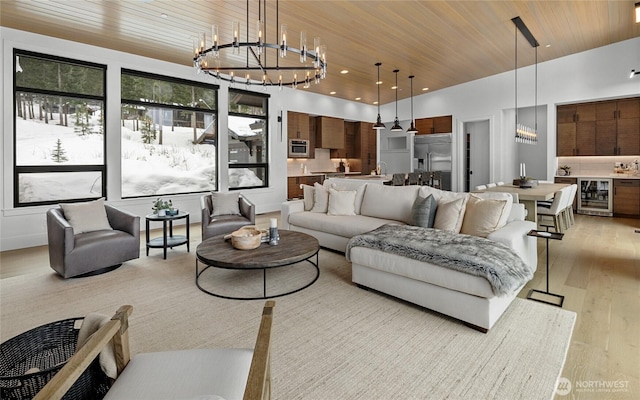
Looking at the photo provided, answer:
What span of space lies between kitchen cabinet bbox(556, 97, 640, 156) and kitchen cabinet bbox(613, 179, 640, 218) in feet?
2.27

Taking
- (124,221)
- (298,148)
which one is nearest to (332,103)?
(298,148)

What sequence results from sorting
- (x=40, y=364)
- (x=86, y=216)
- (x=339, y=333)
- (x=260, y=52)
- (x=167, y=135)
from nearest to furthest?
(x=40, y=364) → (x=339, y=333) → (x=260, y=52) → (x=86, y=216) → (x=167, y=135)

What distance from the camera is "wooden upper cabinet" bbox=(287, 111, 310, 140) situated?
27.9 ft

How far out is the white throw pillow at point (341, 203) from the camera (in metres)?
4.75

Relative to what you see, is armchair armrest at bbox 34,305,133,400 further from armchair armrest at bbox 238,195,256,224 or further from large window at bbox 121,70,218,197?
large window at bbox 121,70,218,197

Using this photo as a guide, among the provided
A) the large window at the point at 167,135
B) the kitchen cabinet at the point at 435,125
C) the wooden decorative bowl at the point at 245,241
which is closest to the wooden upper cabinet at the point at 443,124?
the kitchen cabinet at the point at 435,125

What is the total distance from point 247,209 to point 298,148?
404 cm

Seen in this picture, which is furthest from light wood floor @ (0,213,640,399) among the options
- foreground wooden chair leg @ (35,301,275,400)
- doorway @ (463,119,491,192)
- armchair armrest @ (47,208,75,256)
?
doorway @ (463,119,491,192)

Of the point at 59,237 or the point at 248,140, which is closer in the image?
the point at 59,237

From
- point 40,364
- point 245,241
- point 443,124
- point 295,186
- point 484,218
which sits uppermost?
point 443,124

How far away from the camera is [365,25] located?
15.7 feet

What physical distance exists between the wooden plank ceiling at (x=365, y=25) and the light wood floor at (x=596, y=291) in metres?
3.13

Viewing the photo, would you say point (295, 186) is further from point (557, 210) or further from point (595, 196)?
point (595, 196)

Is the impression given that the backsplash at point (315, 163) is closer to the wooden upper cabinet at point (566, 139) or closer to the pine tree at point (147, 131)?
the pine tree at point (147, 131)
